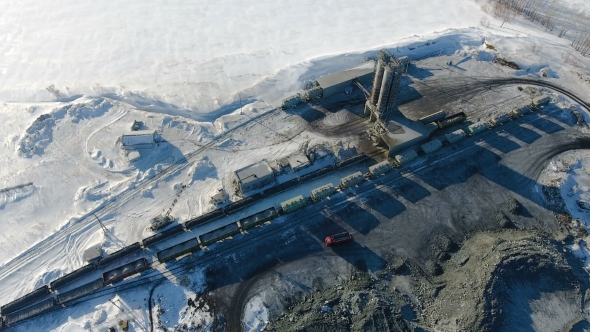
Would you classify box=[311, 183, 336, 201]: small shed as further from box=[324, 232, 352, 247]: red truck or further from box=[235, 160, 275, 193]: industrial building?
box=[235, 160, 275, 193]: industrial building

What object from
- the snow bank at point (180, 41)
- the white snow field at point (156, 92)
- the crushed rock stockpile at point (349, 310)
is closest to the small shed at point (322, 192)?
the white snow field at point (156, 92)

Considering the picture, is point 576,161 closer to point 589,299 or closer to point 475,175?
point 475,175

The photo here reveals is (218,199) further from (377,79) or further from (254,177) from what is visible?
(377,79)

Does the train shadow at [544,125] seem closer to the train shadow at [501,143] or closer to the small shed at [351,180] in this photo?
the train shadow at [501,143]

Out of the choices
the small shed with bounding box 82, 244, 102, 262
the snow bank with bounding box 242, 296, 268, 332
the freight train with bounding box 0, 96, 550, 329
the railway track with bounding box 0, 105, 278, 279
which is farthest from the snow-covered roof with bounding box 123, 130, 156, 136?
the snow bank with bounding box 242, 296, 268, 332

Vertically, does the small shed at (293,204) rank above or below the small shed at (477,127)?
below
